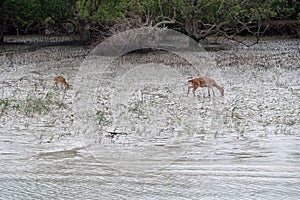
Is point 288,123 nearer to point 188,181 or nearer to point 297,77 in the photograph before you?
point 188,181

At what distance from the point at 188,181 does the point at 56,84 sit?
7234mm

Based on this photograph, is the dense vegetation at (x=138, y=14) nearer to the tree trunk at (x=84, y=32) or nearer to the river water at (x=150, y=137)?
the tree trunk at (x=84, y=32)

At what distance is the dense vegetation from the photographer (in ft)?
66.9

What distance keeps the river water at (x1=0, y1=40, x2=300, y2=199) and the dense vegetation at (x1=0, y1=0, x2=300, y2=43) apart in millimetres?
4651

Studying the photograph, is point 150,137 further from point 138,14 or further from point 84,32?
point 84,32

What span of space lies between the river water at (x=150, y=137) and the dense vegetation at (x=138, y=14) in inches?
183

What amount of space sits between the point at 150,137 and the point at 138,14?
38.6 ft

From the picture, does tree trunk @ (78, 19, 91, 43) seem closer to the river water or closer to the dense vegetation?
the dense vegetation

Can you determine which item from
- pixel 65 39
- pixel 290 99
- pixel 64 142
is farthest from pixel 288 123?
pixel 65 39

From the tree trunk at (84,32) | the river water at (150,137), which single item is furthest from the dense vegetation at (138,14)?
the river water at (150,137)

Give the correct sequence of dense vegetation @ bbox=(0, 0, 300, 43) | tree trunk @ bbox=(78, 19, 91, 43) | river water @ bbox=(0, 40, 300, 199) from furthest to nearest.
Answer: tree trunk @ bbox=(78, 19, 91, 43) < dense vegetation @ bbox=(0, 0, 300, 43) < river water @ bbox=(0, 40, 300, 199)

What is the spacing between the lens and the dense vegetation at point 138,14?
20406 millimetres

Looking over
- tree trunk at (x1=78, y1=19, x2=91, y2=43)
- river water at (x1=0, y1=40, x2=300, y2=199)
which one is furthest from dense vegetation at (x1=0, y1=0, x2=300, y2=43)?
river water at (x1=0, y1=40, x2=300, y2=199)

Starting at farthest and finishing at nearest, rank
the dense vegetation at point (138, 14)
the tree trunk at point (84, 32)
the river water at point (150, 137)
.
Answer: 1. the tree trunk at point (84, 32)
2. the dense vegetation at point (138, 14)
3. the river water at point (150, 137)
